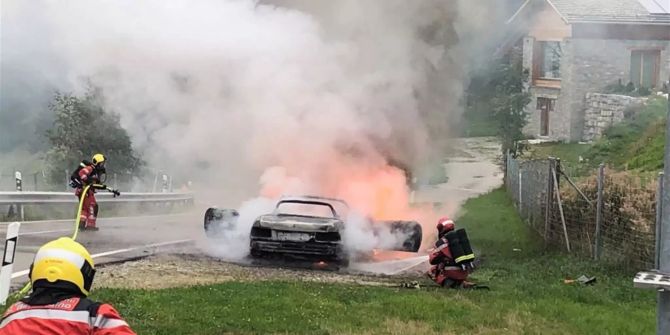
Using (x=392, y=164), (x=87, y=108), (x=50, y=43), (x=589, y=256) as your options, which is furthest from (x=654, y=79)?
(x=50, y=43)

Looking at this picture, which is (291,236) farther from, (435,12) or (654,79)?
(654,79)

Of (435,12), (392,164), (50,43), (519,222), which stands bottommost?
(519,222)

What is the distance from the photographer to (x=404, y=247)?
14.4 m

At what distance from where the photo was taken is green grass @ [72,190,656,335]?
8.44 metres

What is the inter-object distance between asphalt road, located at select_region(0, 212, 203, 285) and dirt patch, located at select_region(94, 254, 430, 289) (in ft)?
2.98

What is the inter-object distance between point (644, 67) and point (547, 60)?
198 inches

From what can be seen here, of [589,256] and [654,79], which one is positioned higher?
[654,79]

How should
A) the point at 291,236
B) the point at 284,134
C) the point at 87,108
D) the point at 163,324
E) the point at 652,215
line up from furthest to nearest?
the point at 87,108
the point at 284,134
the point at 291,236
the point at 652,215
the point at 163,324

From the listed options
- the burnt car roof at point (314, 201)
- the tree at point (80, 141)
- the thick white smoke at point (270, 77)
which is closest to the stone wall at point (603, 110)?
the thick white smoke at point (270, 77)

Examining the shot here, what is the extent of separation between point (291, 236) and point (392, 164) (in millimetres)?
5658

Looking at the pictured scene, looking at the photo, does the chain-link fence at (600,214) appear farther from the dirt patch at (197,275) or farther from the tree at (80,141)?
the tree at (80,141)

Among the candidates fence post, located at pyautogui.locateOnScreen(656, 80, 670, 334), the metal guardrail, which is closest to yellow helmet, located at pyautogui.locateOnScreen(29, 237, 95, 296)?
fence post, located at pyautogui.locateOnScreen(656, 80, 670, 334)

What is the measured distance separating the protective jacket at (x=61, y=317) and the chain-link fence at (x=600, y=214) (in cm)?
929

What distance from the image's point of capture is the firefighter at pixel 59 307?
440 cm
